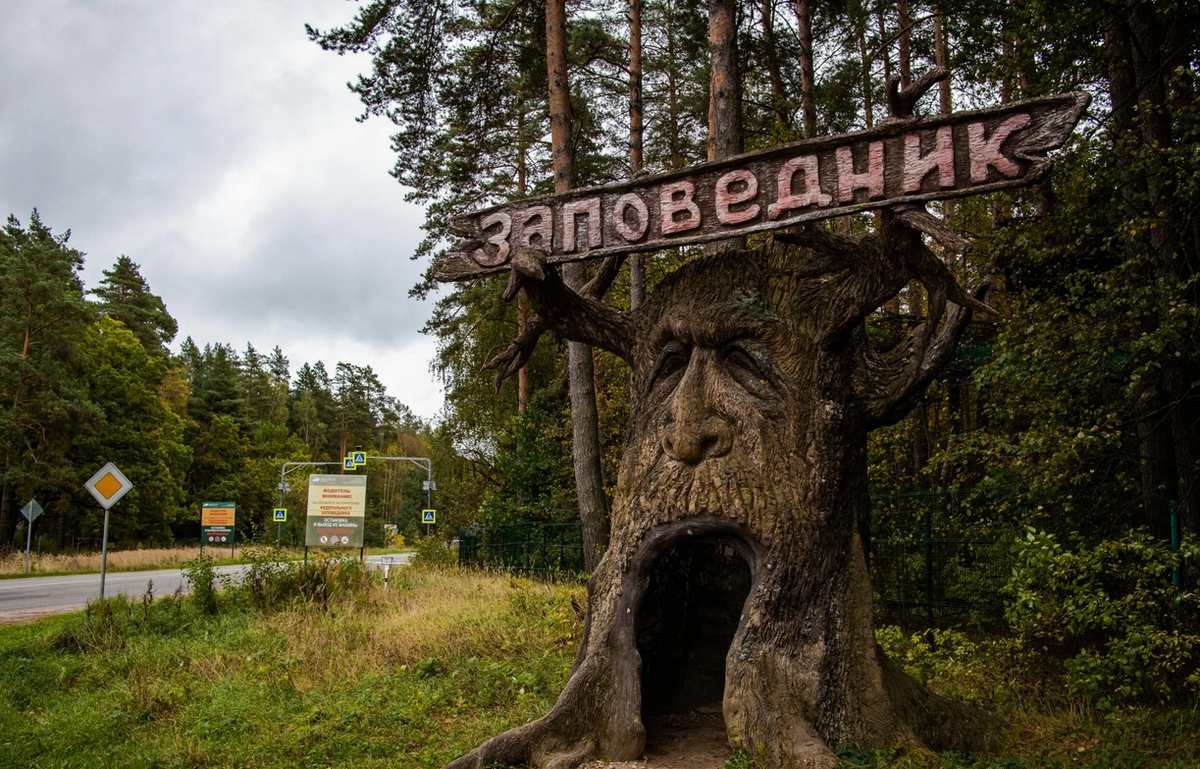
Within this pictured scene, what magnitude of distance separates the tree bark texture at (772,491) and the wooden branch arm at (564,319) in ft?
0.13

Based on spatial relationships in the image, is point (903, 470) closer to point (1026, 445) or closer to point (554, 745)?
point (1026, 445)

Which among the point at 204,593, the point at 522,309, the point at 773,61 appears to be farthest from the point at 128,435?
the point at 773,61

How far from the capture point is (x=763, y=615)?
5.11 m

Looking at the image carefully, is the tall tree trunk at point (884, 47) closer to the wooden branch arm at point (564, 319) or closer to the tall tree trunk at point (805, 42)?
the tall tree trunk at point (805, 42)

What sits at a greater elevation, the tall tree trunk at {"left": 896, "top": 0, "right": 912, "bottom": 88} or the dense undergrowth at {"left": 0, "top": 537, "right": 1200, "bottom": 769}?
the tall tree trunk at {"left": 896, "top": 0, "right": 912, "bottom": 88}

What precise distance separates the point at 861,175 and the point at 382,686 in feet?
19.6

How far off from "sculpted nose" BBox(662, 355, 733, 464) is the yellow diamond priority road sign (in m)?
10.2

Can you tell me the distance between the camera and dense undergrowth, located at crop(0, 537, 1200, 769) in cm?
598

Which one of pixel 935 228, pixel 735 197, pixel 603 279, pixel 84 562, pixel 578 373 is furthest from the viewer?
pixel 84 562

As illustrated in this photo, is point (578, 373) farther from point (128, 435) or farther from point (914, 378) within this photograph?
point (128, 435)

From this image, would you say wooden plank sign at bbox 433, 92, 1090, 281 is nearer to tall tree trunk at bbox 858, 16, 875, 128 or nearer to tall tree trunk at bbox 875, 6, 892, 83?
tall tree trunk at bbox 875, 6, 892, 83

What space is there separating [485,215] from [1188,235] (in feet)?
22.4

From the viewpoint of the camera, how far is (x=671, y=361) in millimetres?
6145

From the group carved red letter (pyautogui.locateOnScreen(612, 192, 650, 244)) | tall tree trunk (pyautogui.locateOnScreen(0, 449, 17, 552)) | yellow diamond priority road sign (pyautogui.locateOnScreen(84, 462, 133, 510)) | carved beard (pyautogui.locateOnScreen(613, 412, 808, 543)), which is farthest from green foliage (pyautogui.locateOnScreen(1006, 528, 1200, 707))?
tall tree trunk (pyautogui.locateOnScreen(0, 449, 17, 552))
